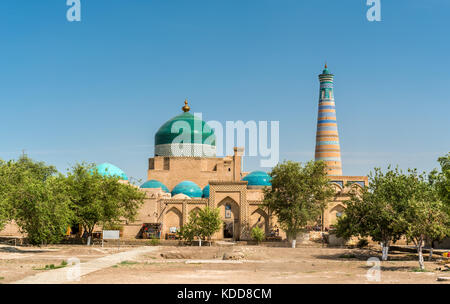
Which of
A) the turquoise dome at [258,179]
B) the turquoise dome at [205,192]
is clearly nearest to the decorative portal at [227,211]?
the turquoise dome at [205,192]

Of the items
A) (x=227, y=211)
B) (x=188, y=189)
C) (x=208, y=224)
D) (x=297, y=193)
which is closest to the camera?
(x=208, y=224)

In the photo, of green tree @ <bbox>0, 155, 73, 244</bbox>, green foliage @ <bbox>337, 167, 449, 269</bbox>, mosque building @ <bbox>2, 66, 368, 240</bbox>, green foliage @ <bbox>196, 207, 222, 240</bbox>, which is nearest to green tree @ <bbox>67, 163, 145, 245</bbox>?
green tree @ <bbox>0, 155, 73, 244</bbox>

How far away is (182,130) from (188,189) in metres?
9.76

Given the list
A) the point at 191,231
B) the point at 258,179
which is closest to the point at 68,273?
the point at 191,231

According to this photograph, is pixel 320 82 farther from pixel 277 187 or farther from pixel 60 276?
pixel 60 276

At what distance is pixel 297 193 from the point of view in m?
37.8

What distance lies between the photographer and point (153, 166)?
5853 centimetres

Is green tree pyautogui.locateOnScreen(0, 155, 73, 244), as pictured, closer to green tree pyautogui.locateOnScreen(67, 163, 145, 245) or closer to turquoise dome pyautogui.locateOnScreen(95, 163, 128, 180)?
green tree pyautogui.locateOnScreen(67, 163, 145, 245)

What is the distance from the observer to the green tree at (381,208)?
2647 cm

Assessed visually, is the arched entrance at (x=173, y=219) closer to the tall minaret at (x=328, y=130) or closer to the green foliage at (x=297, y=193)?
the green foliage at (x=297, y=193)

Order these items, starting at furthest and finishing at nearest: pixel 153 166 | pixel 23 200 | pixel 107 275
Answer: pixel 153 166, pixel 23 200, pixel 107 275

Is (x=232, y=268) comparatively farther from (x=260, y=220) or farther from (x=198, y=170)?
(x=198, y=170)
